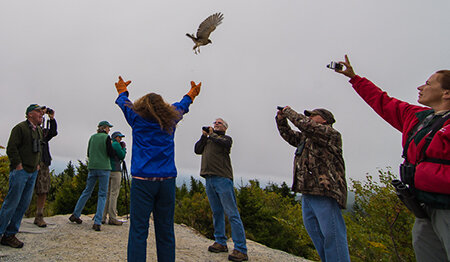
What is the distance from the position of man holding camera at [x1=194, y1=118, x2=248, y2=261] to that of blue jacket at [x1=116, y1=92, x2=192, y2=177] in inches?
66.4

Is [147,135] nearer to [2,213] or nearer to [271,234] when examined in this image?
[2,213]

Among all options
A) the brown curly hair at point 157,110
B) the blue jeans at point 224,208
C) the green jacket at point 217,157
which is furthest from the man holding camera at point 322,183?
the green jacket at point 217,157

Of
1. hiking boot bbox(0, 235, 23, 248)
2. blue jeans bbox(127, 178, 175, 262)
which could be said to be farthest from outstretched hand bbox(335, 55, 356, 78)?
hiking boot bbox(0, 235, 23, 248)

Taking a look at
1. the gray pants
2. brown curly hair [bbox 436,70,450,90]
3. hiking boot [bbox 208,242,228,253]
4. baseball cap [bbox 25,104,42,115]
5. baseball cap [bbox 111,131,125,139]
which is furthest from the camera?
baseball cap [bbox 111,131,125,139]

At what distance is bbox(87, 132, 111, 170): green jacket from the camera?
5996mm

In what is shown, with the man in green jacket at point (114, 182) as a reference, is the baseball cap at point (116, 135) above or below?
above

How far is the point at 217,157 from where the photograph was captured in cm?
493

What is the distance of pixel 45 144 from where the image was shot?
223 inches

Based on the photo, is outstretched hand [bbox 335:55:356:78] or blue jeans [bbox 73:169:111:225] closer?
outstretched hand [bbox 335:55:356:78]

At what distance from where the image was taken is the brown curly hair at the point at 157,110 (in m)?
3.17

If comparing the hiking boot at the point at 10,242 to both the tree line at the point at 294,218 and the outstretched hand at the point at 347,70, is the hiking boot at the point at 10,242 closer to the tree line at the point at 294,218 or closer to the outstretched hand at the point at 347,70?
the tree line at the point at 294,218

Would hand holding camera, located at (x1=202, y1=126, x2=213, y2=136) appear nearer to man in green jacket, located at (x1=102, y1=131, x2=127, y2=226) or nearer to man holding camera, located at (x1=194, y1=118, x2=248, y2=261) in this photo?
man holding camera, located at (x1=194, y1=118, x2=248, y2=261)

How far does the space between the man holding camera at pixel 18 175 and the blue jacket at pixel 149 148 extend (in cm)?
235

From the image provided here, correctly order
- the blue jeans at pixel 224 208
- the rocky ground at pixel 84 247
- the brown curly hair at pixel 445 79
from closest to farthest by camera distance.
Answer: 1. the brown curly hair at pixel 445 79
2. the rocky ground at pixel 84 247
3. the blue jeans at pixel 224 208
